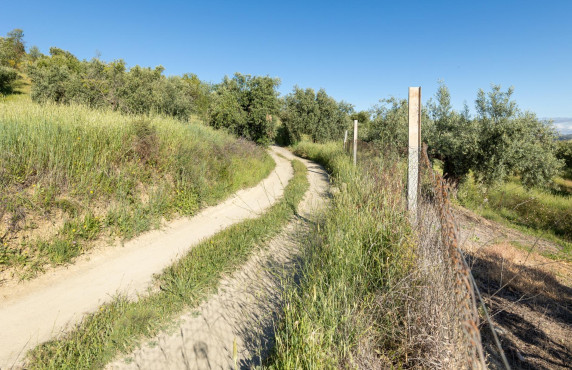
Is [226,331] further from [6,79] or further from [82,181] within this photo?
[6,79]

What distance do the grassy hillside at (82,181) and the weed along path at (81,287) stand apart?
360 mm

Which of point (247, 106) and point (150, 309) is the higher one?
point (247, 106)

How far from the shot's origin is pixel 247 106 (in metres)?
20.6

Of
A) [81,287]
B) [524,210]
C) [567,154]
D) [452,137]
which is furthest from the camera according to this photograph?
[567,154]

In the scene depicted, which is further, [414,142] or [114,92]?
[114,92]

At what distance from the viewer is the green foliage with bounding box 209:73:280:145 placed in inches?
770

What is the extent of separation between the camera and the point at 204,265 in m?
4.40

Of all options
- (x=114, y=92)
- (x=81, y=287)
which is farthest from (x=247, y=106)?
(x=81, y=287)

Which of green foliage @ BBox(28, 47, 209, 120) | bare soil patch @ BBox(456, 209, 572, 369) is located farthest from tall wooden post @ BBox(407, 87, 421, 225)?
green foliage @ BBox(28, 47, 209, 120)

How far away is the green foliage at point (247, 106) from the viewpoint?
1955 cm

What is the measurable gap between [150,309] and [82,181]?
394 centimetres

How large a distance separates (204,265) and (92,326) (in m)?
1.68

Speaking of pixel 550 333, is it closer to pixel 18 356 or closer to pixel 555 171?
pixel 18 356

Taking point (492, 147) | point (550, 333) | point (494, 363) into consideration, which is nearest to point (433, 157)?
point (492, 147)
